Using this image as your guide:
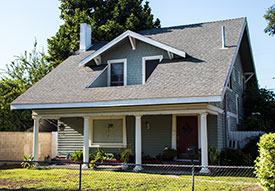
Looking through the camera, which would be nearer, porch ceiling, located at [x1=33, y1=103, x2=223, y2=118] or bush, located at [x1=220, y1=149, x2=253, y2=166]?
porch ceiling, located at [x1=33, y1=103, x2=223, y2=118]

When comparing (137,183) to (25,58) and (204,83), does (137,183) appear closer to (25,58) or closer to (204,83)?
(204,83)

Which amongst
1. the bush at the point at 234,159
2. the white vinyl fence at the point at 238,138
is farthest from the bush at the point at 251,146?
the bush at the point at 234,159

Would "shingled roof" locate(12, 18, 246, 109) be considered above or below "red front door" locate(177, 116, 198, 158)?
above

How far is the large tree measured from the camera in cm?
2459

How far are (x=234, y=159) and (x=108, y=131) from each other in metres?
6.09

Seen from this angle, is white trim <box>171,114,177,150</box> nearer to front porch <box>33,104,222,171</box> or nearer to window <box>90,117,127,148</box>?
front porch <box>33,104,222,171</box>

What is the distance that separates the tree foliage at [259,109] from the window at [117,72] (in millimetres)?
7915

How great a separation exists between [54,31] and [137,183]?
67.4 ft

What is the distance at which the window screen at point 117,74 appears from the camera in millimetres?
15812

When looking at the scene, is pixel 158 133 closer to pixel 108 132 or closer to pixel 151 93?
pixel 108 132

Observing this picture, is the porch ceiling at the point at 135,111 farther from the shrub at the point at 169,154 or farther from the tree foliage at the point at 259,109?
the tree foliage at the point at 259,109

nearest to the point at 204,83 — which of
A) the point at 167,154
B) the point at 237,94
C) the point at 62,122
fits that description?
the point at 167,154

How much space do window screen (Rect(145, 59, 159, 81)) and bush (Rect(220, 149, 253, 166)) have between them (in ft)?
16.3

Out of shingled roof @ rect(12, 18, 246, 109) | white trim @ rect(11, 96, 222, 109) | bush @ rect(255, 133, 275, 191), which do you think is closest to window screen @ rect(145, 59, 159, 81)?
shingled roof @ rect(12, 18, 246, 109)
